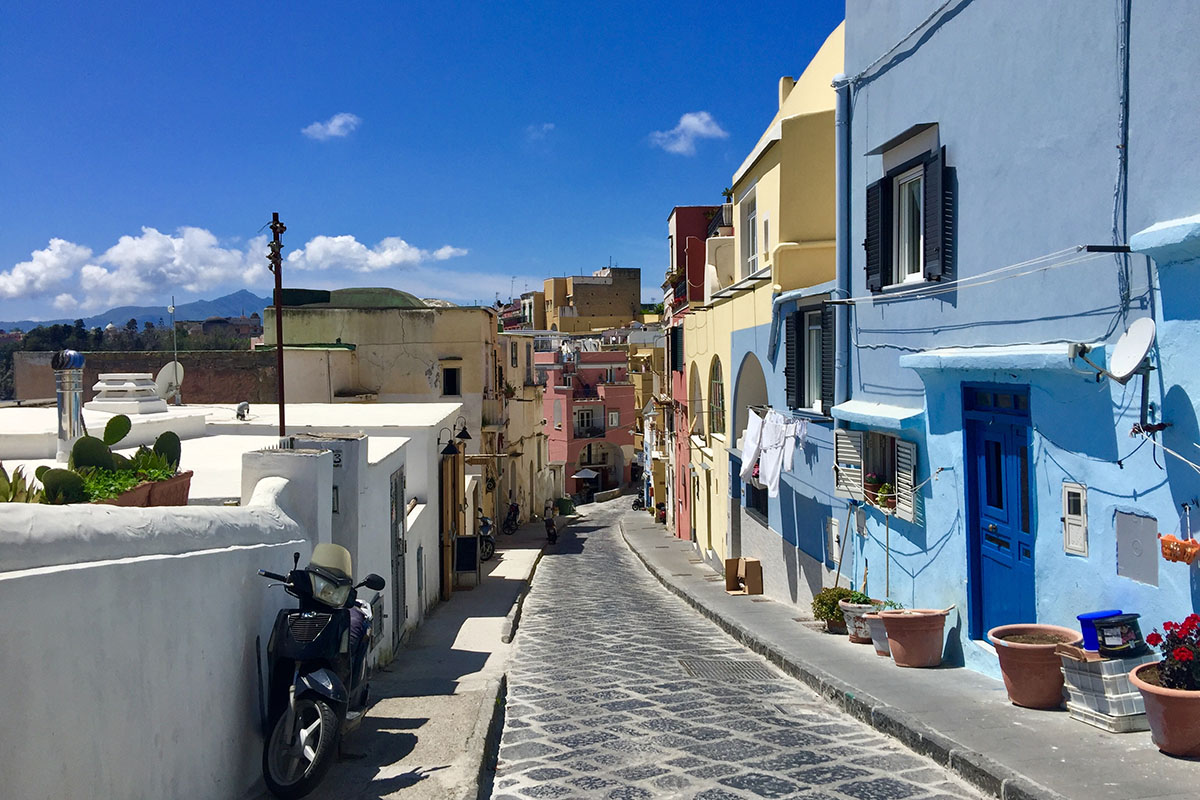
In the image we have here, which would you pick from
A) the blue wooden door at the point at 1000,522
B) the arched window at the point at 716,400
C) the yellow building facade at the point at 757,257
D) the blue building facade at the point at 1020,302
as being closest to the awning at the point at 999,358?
the blue building facade at the point at 1020,302

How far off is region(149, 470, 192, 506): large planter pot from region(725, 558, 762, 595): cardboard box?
39.0 feet

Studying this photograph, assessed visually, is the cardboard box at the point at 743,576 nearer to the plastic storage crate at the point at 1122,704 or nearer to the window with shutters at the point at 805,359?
the window with shutters at the point at 805,359

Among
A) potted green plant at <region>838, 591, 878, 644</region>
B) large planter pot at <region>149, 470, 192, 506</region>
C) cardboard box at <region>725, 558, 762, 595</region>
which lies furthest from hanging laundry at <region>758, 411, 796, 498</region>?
large planter pot at <region>149, 470, 192, 506</region>

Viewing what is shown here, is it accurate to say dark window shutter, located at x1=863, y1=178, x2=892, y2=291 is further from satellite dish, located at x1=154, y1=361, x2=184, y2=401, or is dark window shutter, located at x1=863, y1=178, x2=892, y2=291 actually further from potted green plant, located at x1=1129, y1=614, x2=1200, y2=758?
satellite dish, located at x1=154, y1=361, x2=184, y2=401

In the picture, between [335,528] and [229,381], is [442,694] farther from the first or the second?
[229,381]

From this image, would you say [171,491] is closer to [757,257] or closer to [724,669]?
[724,669]

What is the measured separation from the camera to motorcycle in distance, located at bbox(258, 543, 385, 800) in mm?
5734

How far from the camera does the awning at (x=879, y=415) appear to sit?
10367 millimetres

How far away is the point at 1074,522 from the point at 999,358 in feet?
4.86

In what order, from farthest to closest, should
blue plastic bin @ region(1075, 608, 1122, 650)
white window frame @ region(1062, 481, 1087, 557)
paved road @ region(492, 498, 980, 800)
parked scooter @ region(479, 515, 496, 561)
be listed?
parked scooter @ region(479, 515, 496, 561), white window frame @ region(1062, 481, 1087, 557), blue plastic bin @ region(1075, 608, 1122, 650), paved road @ region(492, 498, 980, 800)

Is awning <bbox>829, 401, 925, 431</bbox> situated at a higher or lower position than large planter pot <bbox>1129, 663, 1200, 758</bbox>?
higher

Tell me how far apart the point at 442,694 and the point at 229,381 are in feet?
73.4

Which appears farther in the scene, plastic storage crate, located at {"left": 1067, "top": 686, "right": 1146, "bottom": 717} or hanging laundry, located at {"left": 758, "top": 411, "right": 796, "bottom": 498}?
hanging laundry, located at {"left": 758, "top": 411, "right": 796, "bottom": 498}

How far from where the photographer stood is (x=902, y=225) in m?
11.2
